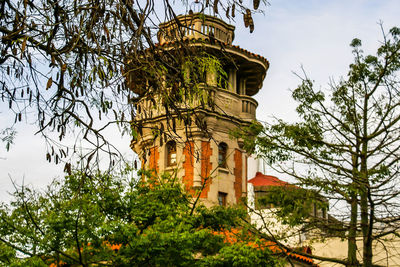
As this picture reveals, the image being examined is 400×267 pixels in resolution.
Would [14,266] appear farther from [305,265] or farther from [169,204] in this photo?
[305,265]

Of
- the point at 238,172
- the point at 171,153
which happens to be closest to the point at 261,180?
the point at 238,172

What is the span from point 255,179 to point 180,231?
26.8 m

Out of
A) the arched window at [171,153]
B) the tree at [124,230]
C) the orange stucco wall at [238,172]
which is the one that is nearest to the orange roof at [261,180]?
the orange stucco wall at [238,172]

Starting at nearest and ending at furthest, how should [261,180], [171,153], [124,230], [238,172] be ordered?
1. [124,230]
2. [171,153]
3. [238,172]
4. [261,180]

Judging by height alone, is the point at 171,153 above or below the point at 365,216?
above

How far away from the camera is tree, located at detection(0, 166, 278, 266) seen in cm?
1414

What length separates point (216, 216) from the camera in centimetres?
1709

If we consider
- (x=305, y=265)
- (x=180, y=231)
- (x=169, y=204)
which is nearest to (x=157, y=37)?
(x=180, y=231)

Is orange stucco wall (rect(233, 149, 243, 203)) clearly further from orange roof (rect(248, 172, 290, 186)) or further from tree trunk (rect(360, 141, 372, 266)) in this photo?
orange roof (rect(248, 172, 290, 186))

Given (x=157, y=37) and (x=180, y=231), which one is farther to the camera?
(x=180, y=231)

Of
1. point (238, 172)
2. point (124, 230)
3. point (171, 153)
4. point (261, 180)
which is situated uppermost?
point (261, 180)

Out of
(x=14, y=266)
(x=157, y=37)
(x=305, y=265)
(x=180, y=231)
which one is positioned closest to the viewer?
(x=157, y=37)

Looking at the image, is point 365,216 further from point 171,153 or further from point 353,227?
point 171,153

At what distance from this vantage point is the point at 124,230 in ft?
46.7
